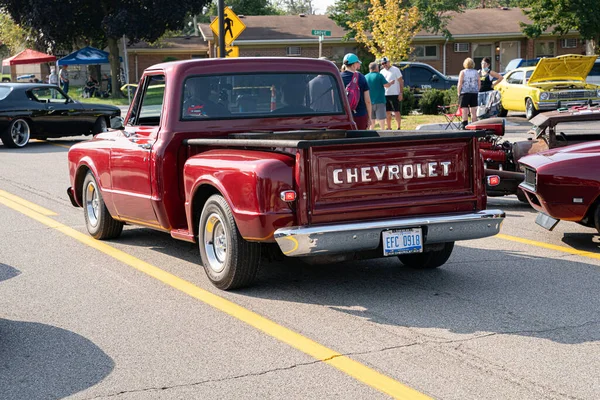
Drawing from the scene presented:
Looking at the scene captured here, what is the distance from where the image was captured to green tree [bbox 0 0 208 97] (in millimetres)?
50812

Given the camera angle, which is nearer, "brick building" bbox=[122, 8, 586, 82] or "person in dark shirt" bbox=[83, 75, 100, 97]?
"person in dark shirt" bbox=[83, 75, 100, 97]

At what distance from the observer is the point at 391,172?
6.73 meters

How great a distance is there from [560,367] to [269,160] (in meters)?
2.52

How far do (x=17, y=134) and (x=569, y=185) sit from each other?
16338 millimetres

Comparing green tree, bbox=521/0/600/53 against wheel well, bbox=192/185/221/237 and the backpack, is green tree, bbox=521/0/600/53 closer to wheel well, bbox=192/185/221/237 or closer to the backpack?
the backpack

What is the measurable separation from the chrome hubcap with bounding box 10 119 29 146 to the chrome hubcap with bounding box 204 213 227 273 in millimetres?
15709

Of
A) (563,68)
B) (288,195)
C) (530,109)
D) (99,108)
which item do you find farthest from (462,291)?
(530,109)

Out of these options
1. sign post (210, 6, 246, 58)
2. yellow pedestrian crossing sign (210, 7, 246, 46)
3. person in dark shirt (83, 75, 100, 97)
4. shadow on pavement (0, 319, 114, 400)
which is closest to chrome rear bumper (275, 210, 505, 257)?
shadow on pavement (0, 319, 114, 400)

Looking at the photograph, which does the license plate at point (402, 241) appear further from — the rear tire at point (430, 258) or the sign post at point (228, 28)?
the sign post at point (228, 28)

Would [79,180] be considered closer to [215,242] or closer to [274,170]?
[215,242]

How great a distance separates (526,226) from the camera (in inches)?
397

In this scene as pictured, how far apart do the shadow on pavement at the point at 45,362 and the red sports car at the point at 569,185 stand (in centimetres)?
480

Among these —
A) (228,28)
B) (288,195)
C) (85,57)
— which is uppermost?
(85,57)

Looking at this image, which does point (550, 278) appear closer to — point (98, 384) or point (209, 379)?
point (209, 379)
